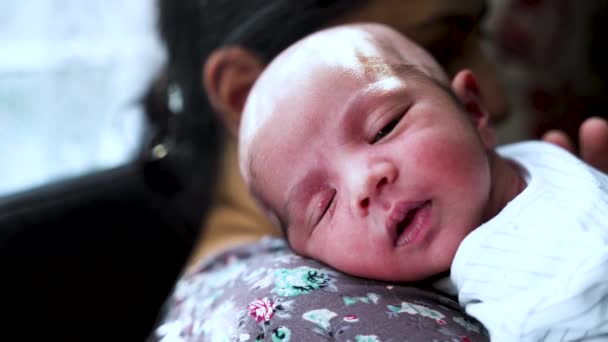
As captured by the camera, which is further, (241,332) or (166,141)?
(166,141)

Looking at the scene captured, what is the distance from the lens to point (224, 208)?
56.7 inches

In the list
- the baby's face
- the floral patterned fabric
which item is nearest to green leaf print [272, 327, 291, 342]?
the floral patterned fabric

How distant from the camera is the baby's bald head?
0.87 m

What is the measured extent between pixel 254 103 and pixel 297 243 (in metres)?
0.22

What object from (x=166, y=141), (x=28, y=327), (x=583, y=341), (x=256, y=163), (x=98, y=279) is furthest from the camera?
(x=166, y=141)

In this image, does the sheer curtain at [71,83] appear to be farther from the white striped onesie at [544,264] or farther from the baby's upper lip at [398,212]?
the white striped onesie at [544,264]

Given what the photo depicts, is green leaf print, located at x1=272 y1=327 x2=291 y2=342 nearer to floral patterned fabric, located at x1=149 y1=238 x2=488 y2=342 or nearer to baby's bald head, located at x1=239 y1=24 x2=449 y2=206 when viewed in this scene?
floral patterned fabric, located at x1=149 y1=238 x2=488 y2=342

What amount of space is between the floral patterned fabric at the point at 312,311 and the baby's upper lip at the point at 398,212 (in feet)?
0.26

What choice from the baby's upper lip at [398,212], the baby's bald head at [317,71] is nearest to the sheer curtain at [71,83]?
the baby's bald head at [317,71]

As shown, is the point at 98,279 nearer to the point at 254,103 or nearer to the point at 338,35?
the point at 254,103

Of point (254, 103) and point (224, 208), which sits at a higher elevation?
point (254, 103)

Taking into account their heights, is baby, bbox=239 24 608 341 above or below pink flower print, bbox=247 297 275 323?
above

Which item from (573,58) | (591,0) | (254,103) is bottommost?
(573,58)

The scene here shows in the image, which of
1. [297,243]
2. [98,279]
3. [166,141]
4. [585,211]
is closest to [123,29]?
[166,141]
